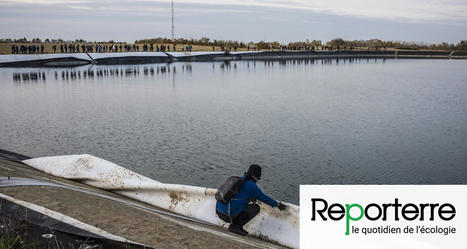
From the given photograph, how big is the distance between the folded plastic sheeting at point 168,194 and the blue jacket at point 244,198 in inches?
27.3

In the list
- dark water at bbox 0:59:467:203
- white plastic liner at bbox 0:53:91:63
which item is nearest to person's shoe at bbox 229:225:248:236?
dark water at bbox 0:59:467:203

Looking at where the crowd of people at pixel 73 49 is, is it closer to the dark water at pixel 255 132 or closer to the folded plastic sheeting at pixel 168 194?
the dark water at pixel 255 132

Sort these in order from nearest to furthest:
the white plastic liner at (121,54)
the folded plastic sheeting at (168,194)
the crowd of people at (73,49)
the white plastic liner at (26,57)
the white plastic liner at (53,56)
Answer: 1. the folded plastic sheeting at (168,194)
2. the white plastic liner at (26,57)
3. the white plastic liner at (53,56)
4. the crowd of people at (73,49)
5. the white plastic liner at (121,54)

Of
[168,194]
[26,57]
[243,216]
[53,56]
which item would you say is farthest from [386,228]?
[53,56]

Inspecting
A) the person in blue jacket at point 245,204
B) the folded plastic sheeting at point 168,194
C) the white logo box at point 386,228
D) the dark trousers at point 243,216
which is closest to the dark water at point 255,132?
the folded plastic sheeting at point 168,194

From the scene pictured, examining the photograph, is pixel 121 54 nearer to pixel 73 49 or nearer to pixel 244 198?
pixel 73 49

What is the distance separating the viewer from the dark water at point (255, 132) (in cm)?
1252

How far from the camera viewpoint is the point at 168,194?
884 cm

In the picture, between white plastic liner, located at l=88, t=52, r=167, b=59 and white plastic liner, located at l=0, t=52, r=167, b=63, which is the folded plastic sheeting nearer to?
white plastic liner, located at l=0, t=52, r=167, b=63

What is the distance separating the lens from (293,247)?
7.48 metres

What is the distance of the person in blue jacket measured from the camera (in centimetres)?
698

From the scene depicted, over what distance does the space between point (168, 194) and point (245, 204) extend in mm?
2201

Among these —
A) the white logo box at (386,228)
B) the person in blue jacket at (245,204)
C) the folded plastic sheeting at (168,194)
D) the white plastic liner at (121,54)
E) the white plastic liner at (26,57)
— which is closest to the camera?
the person in blue jacket at (245,204)

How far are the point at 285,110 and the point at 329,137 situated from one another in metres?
6.95
